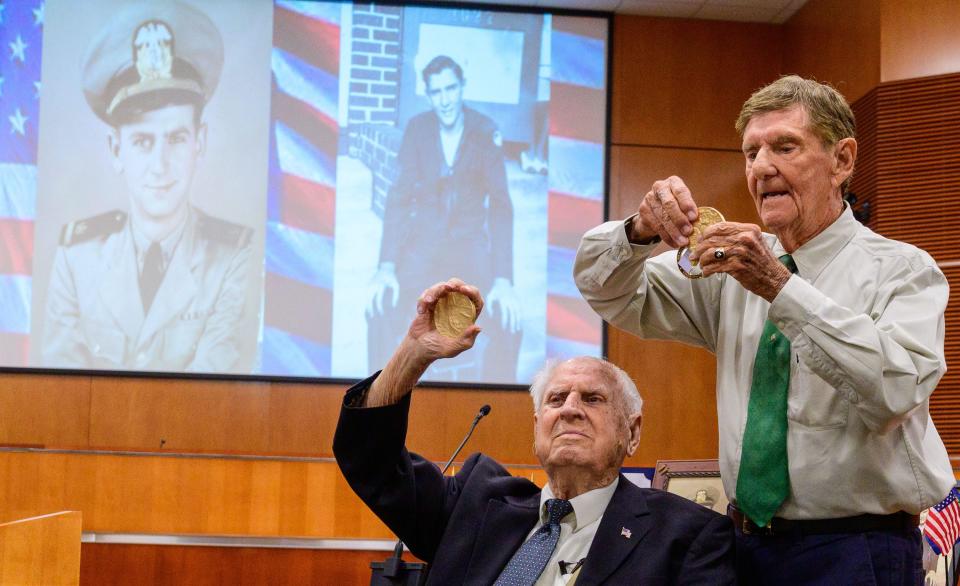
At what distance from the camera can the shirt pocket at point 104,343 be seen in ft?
23.8

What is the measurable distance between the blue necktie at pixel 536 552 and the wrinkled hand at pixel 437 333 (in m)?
0.46

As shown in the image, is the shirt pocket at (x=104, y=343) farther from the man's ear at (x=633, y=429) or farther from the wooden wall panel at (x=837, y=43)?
the man's ear at (x=633, y=429)

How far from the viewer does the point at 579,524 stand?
2.46 m

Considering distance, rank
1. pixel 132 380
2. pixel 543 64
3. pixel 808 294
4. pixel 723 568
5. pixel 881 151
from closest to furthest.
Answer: pixel 808 294, pixel 723 568, pixel 881 151, pixel 132 380, pixel 543 64

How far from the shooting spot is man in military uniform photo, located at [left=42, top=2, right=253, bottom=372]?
7.28 meters

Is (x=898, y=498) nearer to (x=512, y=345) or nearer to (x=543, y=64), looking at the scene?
(x=512, y=345)

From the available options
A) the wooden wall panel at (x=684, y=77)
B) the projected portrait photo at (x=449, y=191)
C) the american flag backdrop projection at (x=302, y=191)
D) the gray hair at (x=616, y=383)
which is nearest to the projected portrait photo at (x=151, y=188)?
the american flag backdrop projection at (x=302, y=191)

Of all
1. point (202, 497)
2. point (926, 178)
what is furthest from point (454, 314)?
point (926, 178)

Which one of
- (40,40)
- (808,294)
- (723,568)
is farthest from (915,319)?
(40,40)

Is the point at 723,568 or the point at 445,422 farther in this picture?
the point at 445,422

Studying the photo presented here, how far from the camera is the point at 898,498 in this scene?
189cm

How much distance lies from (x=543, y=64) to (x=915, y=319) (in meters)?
6.13

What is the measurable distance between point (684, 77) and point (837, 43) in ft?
4.04

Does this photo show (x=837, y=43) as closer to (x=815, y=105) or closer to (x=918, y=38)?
(x=918, y=38)
